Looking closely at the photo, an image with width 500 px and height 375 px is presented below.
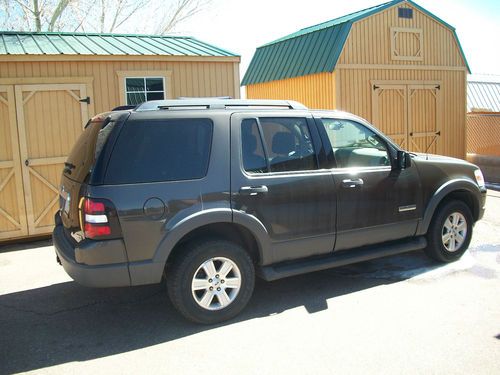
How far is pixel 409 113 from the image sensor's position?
40.9ft

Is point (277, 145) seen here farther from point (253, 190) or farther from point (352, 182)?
point (352, 182)

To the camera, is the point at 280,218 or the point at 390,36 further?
the point at 390,36

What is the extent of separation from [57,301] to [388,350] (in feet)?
11.2

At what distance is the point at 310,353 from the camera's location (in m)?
3.96

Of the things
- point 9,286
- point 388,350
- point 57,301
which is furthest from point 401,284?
point 9,286

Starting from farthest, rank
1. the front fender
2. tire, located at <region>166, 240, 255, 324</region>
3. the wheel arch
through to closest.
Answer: the front fender
tire, located at <region>166, 240, 255, 324</region>
the wheel arch

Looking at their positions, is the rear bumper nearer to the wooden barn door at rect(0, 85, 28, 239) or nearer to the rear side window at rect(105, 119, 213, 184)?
the rear side window at rect(105, 119, 213, 184)

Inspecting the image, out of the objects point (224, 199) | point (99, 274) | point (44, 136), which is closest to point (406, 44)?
point (44, 136)

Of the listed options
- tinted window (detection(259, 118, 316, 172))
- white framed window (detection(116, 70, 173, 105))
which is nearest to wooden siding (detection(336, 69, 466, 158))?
white framed window (detection(116, 70, 173, 105))

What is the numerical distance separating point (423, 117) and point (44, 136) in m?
9.04

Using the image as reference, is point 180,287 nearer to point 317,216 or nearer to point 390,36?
point 317,216

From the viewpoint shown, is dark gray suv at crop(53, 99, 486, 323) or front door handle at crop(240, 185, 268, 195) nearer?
dark gray suv at crop(53, 99, 486, 323)

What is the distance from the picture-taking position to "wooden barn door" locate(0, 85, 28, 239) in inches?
303

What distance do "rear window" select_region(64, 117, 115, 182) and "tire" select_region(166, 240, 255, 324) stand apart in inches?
43.6
